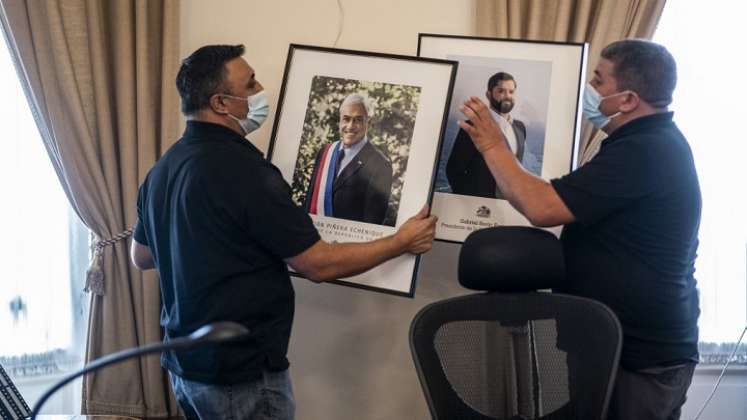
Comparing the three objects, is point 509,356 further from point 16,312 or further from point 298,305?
point 16,312

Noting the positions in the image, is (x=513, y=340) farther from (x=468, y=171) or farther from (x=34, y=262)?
(x=34, y=262)

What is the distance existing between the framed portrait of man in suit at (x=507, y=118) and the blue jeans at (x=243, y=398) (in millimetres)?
776

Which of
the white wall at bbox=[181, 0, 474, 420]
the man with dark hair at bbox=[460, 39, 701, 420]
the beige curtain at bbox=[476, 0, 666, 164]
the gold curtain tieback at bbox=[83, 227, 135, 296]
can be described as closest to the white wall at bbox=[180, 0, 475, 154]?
the white wall at bbox=[181, 0, 474, 420]

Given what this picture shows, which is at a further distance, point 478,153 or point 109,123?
point 109,123

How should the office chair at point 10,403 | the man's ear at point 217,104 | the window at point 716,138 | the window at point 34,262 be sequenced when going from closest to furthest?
the office chair at point 10,403 < the man's ear at point 217,104 < the window at point 34,262 < the window at point 716,138

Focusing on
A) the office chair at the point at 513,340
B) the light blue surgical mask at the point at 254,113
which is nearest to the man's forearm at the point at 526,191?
the office chair at the point at 513,340

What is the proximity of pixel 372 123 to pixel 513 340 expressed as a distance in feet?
2.96

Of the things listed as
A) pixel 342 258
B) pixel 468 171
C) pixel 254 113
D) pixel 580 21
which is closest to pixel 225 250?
pixel 342 258

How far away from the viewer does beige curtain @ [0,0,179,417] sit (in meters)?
2.63

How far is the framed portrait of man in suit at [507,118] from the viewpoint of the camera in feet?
7.90

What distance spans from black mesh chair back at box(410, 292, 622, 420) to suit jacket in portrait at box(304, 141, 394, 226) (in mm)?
601

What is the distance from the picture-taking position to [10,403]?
74.3 inches

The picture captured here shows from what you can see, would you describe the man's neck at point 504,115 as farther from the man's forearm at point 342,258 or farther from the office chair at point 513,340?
the office chair at point 513,340

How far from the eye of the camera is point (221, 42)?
2.82 metres
